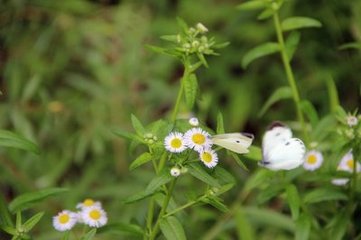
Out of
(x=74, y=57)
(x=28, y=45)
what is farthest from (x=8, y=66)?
Answer: (x=74, y=57)

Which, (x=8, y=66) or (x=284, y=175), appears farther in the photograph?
(x=8, y=66)

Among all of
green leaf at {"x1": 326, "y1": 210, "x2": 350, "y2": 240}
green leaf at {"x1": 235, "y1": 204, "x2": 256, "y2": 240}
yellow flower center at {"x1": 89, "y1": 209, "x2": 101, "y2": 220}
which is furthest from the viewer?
green leaf at {"x1": 235, "y1": 204, "x2": 256, "y2": 240}

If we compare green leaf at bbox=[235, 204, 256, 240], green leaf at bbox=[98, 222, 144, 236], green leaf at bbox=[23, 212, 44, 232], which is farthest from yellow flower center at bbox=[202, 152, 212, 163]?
green leaf at bbox=[235, 204, 256, 240]

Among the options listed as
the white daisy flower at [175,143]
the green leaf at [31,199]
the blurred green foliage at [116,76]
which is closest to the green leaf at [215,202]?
the white daisy flower at [175,143]

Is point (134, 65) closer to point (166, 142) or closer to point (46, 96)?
point (46, 96)

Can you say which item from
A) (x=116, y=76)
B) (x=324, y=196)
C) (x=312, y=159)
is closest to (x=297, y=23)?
(x=312, y=159)

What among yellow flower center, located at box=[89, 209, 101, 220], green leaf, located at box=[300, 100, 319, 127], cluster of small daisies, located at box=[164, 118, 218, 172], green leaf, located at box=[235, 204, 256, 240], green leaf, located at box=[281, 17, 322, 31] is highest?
green leaf, located at box=[281, 17, 322, 31]

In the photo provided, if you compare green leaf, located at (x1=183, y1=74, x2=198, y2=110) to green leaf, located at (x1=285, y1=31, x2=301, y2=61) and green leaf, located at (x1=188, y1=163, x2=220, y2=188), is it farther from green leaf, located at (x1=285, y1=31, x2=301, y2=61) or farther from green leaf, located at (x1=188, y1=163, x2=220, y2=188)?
green leaf, located at (x1=285, y1=31, x2=301, y2=61)

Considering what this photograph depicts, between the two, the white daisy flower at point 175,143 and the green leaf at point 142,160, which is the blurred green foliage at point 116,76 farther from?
the white daisy flower at point 175,143
